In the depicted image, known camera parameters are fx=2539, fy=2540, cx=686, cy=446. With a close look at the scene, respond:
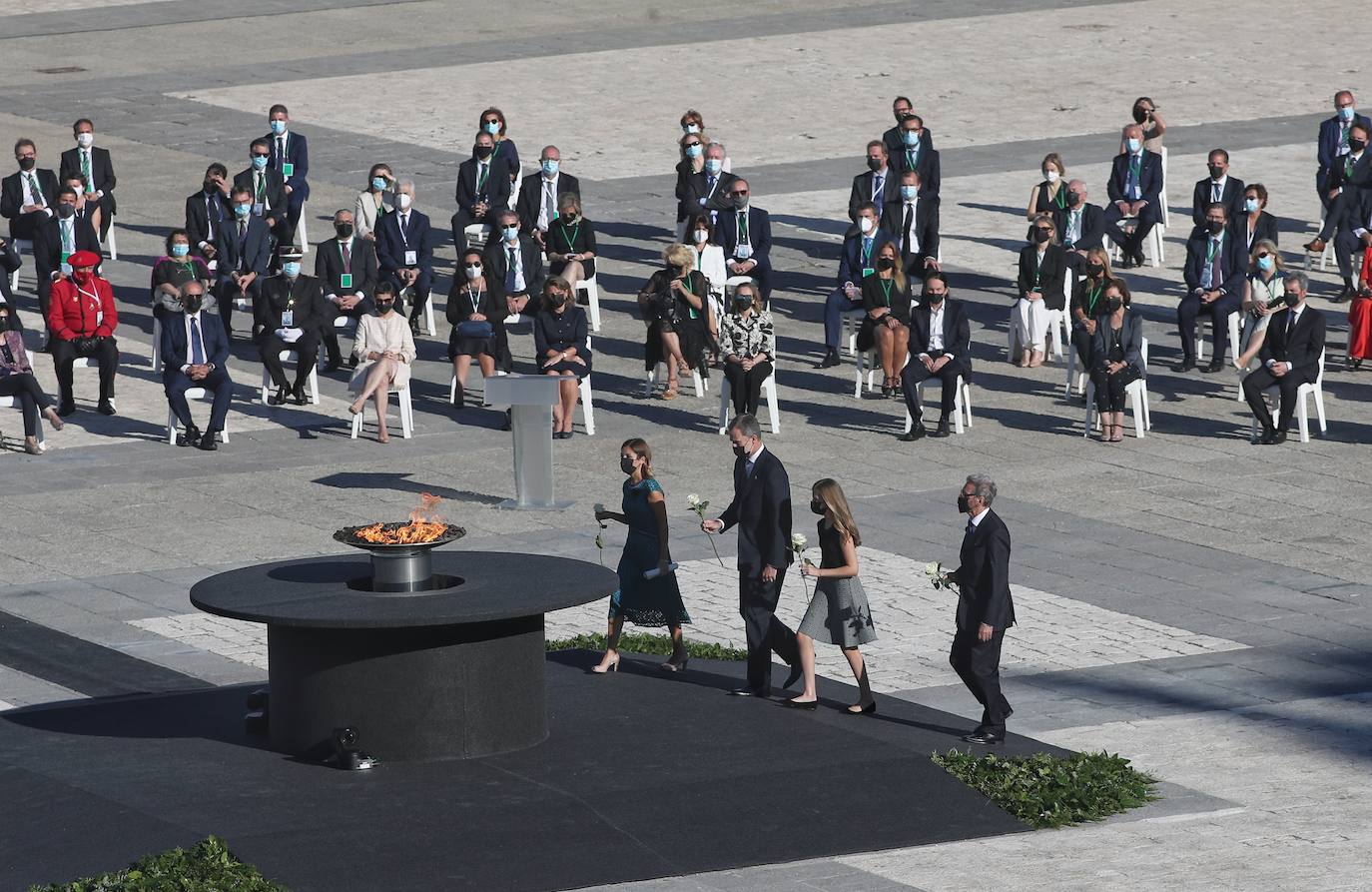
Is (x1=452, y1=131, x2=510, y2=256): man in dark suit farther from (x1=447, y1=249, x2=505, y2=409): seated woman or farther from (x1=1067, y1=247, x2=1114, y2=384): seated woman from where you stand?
(x1=1067, y1=247, x2=1114, y2=384): seated woman

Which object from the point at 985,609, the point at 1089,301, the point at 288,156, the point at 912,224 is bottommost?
the point at 985,609

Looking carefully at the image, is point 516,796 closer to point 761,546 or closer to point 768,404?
point 761,546

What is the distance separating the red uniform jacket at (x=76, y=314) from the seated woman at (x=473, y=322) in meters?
3.30

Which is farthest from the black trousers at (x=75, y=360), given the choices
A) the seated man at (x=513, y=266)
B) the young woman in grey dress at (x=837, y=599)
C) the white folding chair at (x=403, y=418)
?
the young woman in grey dress at (x=837, y=599)

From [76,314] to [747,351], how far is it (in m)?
6.51

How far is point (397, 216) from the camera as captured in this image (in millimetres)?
26938

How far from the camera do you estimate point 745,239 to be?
26703 millimetres

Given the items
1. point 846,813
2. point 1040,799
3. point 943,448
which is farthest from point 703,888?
point 943,448

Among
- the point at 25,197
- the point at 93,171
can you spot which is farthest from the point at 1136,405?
the point at 93,171

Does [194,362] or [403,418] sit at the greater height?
[194,362]

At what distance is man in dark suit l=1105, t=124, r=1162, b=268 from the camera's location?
96.9ft

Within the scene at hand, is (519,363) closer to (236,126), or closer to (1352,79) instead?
(236,126)

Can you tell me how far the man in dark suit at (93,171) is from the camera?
30.1 m

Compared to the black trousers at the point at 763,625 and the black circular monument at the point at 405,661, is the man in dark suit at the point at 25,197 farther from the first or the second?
the black trousers at the point at 763,625
